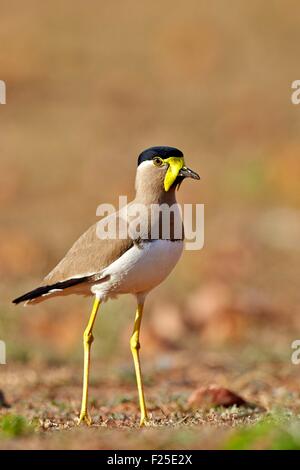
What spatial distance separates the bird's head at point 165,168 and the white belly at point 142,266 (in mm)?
383

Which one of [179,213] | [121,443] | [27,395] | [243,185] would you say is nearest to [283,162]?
[243,185]

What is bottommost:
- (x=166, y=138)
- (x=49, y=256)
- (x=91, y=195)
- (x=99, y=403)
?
(x=99, y=403)

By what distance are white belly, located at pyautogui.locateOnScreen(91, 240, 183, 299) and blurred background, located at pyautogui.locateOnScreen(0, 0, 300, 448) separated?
5.58 ft

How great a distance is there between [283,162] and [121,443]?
13330 mm

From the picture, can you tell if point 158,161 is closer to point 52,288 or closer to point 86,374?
point 52,288

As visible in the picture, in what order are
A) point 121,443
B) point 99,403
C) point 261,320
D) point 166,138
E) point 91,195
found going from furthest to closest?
point 166,138, point 91,195, point 261,320, point 99,403, point 121,443

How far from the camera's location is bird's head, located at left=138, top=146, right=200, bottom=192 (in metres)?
6.07

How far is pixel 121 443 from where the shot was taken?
15.4 ft

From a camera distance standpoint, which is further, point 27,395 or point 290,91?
point 290,91

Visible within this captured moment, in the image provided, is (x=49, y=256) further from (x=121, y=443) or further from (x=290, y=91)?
(x=290, y=91)

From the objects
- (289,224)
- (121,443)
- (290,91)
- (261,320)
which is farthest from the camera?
(290,91)

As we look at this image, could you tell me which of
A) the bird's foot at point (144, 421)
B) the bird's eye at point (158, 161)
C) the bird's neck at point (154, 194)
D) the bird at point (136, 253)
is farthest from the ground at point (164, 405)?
the bird's eye at point (158, 161)

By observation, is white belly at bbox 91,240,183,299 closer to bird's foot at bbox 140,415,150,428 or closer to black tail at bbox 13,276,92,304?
black tail at bbox 13,276,92,304

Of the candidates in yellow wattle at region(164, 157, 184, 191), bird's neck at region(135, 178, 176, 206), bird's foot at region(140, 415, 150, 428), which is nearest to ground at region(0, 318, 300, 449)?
bird's foot at region(140, 415, 150, 428)
